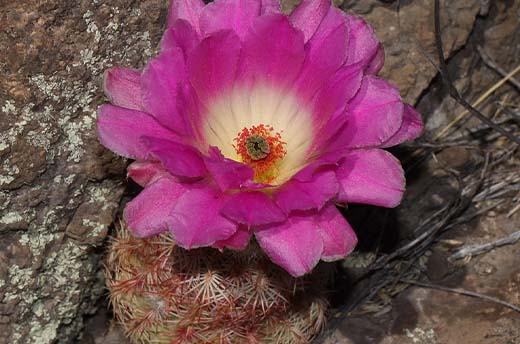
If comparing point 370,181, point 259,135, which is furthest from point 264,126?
point 370,181

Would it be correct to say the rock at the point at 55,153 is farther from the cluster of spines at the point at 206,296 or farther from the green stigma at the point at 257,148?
the green stigma at the point at 257,148

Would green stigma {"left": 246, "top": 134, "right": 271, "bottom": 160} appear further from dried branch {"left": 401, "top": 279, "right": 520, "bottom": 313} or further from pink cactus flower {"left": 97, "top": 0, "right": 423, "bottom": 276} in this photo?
dried branch {"left": 401, "top": 279, "right": 520, "bottom": 313}

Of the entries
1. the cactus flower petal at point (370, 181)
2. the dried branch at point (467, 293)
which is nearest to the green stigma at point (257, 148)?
the cactus flower petal at point (370, 181)

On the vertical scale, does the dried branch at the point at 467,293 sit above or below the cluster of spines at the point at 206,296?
below

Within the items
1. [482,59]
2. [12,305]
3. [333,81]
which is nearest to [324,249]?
[333,81]

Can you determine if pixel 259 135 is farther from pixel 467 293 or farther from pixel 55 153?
pixel 467 293

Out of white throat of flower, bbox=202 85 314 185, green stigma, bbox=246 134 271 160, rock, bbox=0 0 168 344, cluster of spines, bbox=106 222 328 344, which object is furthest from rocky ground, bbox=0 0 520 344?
green stigma, bbox=246 134 271 160
